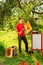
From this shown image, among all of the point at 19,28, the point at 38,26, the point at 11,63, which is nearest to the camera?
the point at 11,63

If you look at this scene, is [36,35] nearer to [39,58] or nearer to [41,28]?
[39,58]

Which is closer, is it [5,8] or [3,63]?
[3,63]

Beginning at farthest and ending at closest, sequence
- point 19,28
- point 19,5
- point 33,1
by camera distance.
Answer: point 33,1
point 19,5
point 19,28

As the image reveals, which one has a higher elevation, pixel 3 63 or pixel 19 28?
pixel 19 28

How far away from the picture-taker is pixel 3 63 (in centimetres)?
955

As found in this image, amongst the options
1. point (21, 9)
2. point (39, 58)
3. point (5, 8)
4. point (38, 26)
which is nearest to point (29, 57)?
point (39, 58)

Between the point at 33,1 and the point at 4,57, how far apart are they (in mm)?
4119

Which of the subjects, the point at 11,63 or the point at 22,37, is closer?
the point at 11,63

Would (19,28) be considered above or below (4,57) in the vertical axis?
above

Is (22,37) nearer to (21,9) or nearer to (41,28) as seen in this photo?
(21,9)

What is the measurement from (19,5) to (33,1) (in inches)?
45.6

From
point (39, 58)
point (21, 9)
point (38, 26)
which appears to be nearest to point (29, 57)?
point (39, 58)

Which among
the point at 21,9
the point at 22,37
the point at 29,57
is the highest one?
the point at 21,9

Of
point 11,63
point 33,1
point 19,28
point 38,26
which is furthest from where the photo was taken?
point 38,26
